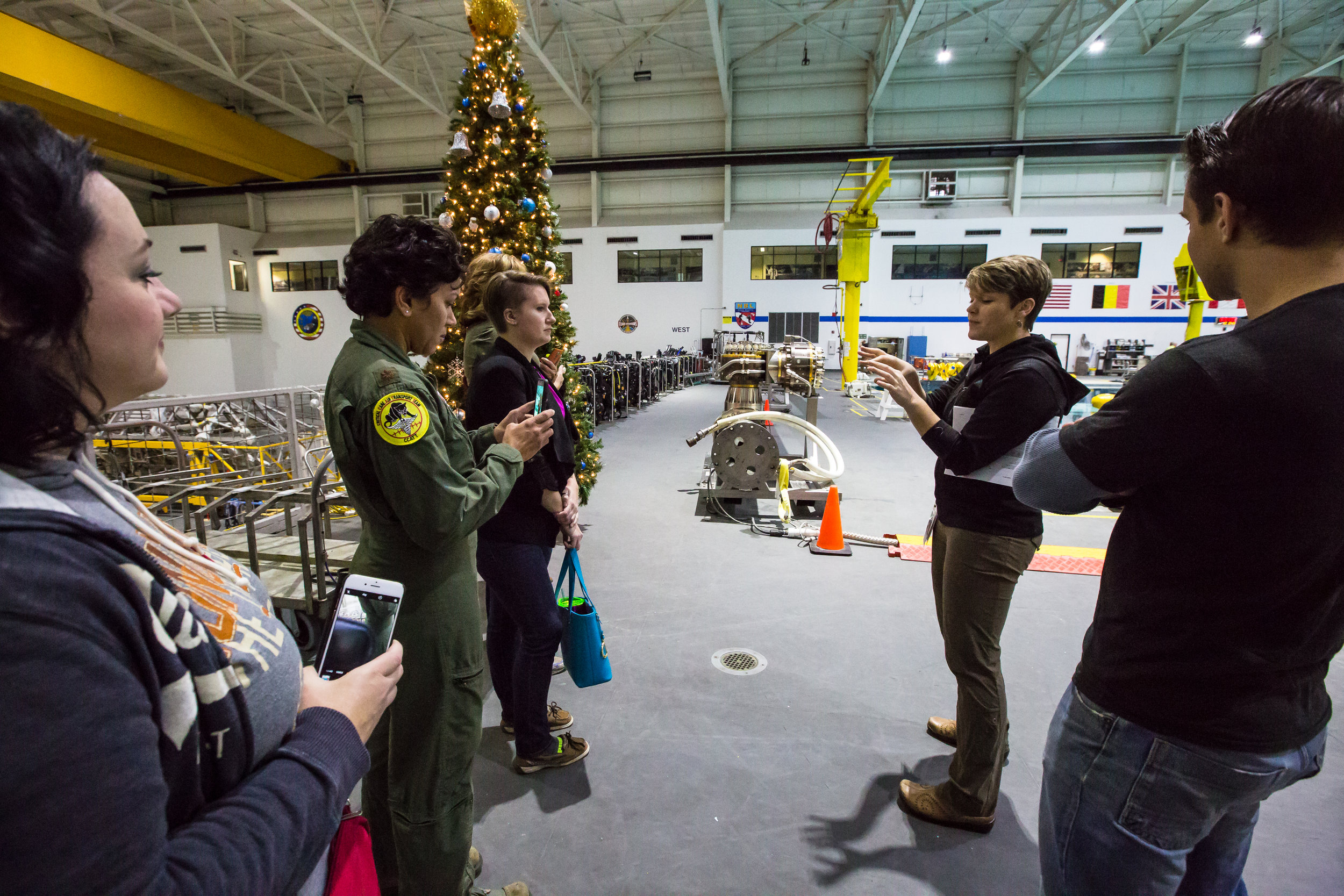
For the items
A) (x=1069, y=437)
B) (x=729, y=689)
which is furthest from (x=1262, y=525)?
(x=729, y=689)

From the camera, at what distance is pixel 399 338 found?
1.52m

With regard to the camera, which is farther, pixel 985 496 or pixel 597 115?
pixel 597 115

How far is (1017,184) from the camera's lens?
1752 centimetres

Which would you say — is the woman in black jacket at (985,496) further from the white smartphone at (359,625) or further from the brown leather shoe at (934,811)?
the white smartphone at (359,625)

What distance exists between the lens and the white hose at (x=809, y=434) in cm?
506

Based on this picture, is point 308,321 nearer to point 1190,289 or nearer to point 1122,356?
point 1190,289

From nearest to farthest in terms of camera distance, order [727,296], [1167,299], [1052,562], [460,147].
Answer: [1052,562], [460,147], [1167,299], [727,296]

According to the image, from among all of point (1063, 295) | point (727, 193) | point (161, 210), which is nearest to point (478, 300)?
point (727, 193)

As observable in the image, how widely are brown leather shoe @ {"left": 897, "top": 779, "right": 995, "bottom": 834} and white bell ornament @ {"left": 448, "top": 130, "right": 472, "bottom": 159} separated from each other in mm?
5042

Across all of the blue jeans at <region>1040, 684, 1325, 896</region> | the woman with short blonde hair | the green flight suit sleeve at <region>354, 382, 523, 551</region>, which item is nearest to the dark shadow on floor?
the blue jeans at <region>1040, 684, 1325, 896</region>

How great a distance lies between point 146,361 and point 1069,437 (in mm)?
1302

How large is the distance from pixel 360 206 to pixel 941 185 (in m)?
19.1

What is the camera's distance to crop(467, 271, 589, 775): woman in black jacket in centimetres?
205

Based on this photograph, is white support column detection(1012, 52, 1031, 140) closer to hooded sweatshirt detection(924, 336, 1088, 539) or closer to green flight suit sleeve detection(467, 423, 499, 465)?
hooded sweatshirt detection(924, 336, 1088, 539)
